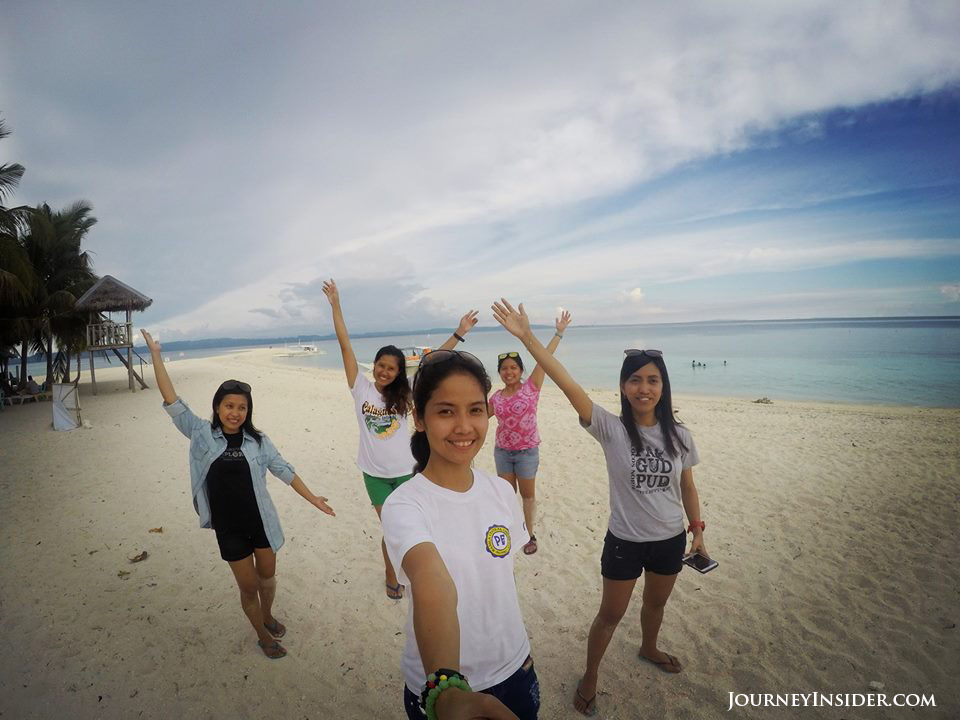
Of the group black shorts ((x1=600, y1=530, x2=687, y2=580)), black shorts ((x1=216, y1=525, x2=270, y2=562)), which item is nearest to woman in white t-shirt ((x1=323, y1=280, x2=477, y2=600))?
black shorts ((x1=216, y1=525, x2=270, y2=562))

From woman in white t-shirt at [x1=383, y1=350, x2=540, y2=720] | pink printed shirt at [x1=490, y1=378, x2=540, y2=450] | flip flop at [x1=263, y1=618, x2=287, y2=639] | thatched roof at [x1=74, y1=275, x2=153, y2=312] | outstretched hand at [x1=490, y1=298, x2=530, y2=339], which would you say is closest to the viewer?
woman in white t-shirt at [x1=383, y1=350, x2=540, y2=720]

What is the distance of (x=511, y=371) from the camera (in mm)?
5145

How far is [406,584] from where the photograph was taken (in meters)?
1.48

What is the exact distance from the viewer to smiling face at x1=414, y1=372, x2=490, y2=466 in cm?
162

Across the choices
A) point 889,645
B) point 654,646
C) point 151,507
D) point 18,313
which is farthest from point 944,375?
point 18,313

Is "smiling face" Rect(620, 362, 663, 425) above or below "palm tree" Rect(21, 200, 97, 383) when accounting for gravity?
below

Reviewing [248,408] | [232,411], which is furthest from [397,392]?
[232,411]

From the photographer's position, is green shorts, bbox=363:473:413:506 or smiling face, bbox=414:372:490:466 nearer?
smiling face, bbox=414:372:490:466

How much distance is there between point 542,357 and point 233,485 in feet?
8.05

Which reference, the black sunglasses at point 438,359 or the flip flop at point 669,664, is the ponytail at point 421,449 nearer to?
the black sunglasses at point 438,359

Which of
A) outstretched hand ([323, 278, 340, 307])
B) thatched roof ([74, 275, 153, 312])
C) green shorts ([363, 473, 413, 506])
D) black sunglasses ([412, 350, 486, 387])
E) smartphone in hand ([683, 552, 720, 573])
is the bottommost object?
smartphone in hand ([683, 552, 720, 573])

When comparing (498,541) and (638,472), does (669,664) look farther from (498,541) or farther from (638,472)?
(498,541)

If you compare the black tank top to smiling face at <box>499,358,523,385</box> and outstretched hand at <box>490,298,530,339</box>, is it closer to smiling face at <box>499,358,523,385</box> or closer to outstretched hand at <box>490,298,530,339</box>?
outstretched hand at <box>490,298,530,339</box>

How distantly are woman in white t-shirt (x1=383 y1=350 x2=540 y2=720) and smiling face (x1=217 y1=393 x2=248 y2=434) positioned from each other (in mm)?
2170
